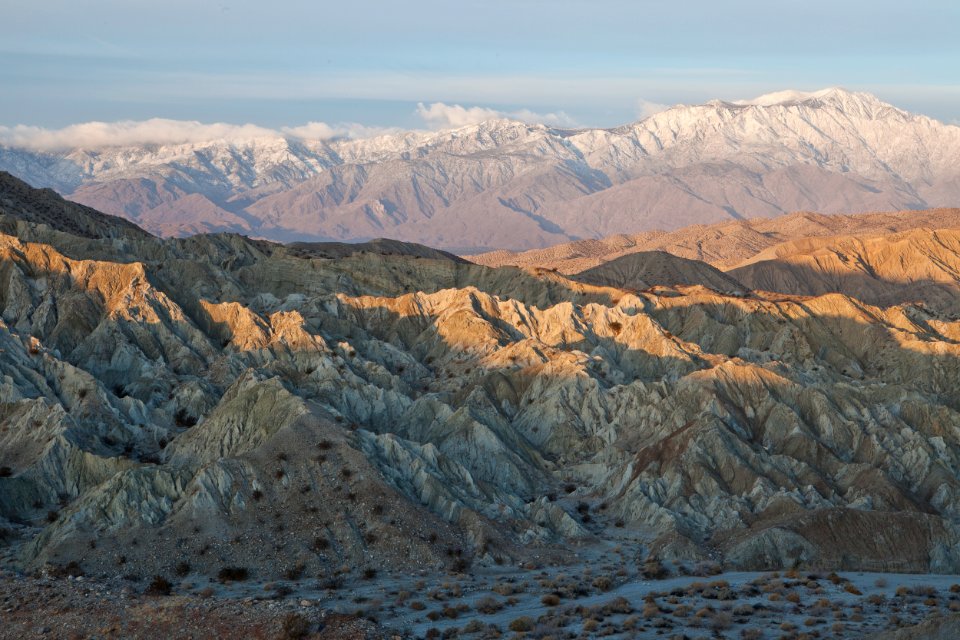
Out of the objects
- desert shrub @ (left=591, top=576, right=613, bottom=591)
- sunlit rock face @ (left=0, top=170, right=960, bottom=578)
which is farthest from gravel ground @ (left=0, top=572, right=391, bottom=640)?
desert shrub @ (left=591, top=576, right=613, bottom=591)

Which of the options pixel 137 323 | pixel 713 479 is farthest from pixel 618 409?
pixel 137 323

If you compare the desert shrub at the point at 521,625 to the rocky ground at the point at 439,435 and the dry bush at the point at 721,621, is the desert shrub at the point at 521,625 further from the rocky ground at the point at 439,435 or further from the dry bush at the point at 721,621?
the dry bush at the point at 721,621

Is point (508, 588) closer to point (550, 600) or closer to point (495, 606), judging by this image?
point (550, 600)

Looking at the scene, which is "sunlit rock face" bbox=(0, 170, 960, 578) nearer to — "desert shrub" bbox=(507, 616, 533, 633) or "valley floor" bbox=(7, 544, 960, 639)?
"valley floor" bbox=(7, 544, 960, 639)

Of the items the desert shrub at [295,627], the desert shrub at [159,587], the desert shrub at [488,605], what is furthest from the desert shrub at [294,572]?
the desert shrub at [295,627]

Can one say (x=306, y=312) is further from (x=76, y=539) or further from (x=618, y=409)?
(x=76, y=539)
